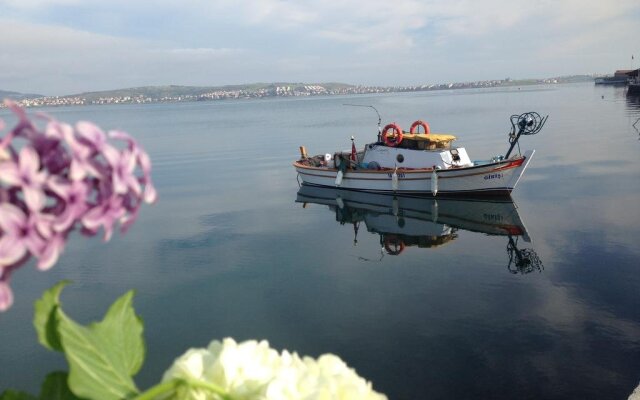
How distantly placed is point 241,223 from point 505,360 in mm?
15354

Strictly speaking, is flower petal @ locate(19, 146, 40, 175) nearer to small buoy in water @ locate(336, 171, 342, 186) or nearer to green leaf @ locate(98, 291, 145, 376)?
green leaf @ locate(98, 291, 145, 376)

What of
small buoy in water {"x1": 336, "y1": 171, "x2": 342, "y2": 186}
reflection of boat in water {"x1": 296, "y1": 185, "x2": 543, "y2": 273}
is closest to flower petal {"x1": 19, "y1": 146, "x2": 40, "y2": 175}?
reflection of boat in water {"x1": 296, "y1": 185, "x2": 543, "y2": 273}

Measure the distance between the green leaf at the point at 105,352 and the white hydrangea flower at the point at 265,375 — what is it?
0.32 feet

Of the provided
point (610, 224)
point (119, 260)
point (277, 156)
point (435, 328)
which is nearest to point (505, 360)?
point (435, 328)

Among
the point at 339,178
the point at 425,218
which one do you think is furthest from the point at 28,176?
the point at 339,178

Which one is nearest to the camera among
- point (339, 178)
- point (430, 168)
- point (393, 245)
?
point (393, 245)

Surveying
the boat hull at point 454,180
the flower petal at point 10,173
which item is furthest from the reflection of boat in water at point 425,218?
the flower petal at point 10,173

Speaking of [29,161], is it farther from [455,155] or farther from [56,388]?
[455,155]

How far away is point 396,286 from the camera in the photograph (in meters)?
15.8

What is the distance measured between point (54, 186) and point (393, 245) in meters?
20.3

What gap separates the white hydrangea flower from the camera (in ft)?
3.38

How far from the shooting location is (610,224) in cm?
2070

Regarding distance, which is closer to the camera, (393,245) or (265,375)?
(265,375)

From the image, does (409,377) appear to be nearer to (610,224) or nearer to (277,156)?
(610,224)
